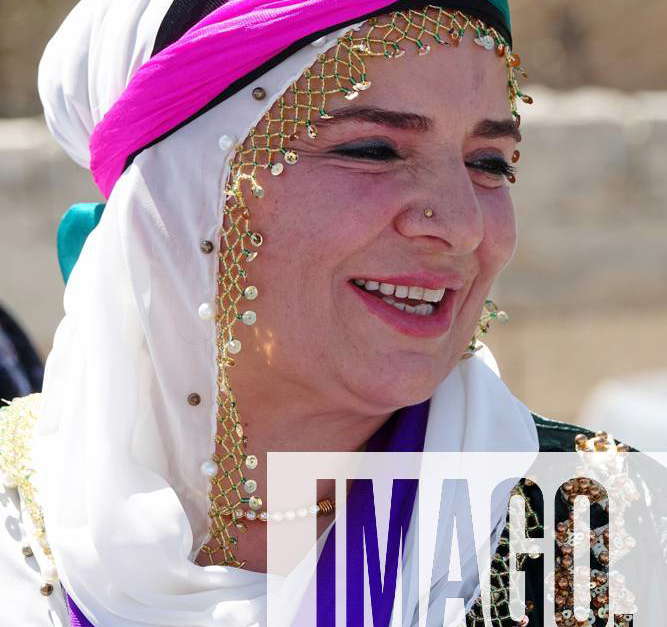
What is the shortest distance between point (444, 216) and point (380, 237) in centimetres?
12

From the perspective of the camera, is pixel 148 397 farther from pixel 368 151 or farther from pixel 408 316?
pixel 368 151

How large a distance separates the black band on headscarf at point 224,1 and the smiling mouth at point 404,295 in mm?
441

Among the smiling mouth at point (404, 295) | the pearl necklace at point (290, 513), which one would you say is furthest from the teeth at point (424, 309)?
the pearl necklace at point (290, 513)

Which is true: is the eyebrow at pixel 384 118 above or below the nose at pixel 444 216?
above

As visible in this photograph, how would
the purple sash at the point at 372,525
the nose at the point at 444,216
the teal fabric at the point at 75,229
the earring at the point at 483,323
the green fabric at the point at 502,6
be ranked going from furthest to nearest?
the teal fabric at the point at 75,229
the earring at the point at 483,323
the green fabric at the point at 502,6
the purple sash at the point at 372,525
the nose at the point at 444,216

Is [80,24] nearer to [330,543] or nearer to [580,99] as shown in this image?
[330,543]

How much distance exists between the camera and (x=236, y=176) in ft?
8.18

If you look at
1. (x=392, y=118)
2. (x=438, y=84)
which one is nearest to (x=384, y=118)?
(x=392, y=118)

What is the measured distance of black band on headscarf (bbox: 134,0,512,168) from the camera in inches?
97.6

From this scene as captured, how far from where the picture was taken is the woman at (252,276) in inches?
95.8

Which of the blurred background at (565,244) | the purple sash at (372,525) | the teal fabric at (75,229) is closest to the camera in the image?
the purple sash at (372,525)

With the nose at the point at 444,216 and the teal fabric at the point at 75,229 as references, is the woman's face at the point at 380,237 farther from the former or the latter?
the teal fabric at the point at 75,229

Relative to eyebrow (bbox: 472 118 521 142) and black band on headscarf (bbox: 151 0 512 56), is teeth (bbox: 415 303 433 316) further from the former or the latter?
black band on headscarf (bbox: 151 0 512 56)

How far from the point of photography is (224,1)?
2.56 meters
